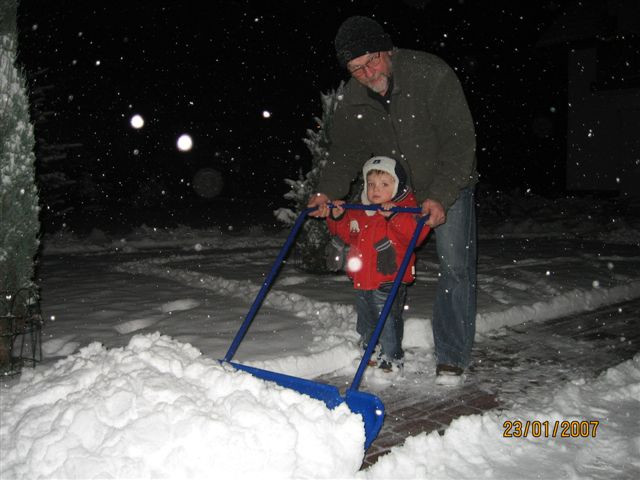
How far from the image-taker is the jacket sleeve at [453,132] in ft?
11.0

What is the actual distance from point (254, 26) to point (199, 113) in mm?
4589

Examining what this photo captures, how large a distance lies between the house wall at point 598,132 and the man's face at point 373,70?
17.8 m

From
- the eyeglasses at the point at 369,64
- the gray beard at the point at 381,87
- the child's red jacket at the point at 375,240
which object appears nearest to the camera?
the eyeglasses at the point at 369,64

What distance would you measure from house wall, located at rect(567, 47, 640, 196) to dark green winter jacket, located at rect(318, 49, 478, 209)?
57.7 ft

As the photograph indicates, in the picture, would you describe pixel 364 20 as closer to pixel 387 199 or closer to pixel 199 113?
pixel 387 199


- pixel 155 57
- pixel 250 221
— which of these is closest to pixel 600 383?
pixel 250 221

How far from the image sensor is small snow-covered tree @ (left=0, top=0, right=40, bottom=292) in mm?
3586

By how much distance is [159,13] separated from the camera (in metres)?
22.2

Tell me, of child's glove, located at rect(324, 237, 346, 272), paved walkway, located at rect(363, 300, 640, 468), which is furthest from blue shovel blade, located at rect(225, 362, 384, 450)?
child's glove, located at rect(324, 237, 346, 272)

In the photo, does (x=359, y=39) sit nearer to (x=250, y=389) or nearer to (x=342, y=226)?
(x=342, y=226)

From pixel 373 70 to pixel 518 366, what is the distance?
2.29m

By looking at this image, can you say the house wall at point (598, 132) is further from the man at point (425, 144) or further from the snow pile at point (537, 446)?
A: the snow pile at point (537, 446)
